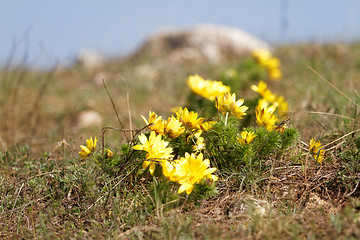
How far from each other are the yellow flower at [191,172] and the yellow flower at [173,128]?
157 mm

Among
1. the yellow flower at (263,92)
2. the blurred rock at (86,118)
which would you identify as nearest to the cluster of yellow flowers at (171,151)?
the yellow flower at (263,92)

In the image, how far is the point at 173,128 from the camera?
189cm

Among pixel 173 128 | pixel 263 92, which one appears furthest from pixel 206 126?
pixel 263 92

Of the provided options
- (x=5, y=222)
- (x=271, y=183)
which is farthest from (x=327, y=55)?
(x=5, y=222)

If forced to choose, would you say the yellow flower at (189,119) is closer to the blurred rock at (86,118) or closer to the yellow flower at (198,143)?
the yellow flower at (198,143)

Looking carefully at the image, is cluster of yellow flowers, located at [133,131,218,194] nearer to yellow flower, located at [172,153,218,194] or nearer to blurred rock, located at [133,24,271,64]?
yellow flower, located at [172,153,218,194]

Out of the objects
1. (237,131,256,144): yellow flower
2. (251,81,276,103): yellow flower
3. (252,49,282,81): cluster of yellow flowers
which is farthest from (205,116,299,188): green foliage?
(252,49,282,81): cluster of yellow flowers

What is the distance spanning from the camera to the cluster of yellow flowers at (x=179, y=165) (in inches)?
69.6

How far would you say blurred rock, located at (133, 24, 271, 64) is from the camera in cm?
811

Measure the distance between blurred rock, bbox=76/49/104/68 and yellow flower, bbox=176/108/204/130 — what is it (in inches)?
267

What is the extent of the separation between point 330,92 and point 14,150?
309 cm

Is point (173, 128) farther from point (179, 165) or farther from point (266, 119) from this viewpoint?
point (266, 119)

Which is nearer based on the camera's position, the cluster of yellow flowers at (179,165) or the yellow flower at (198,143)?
the cluster of yellow flowers at (179,165)

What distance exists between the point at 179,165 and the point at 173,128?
0.67 feet
